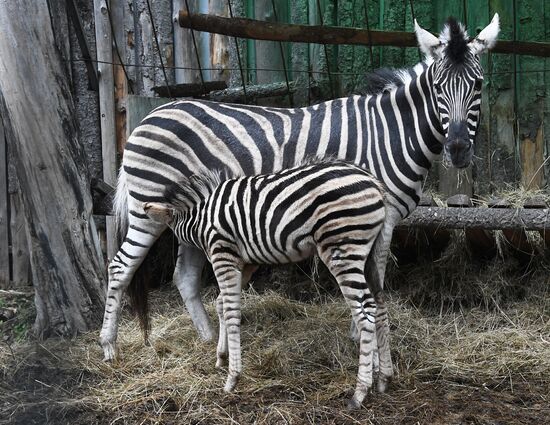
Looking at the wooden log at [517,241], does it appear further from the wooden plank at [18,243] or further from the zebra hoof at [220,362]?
the wooden plank at [18,243]

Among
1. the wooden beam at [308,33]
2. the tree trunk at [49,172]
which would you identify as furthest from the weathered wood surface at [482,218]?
the tree trunk at [49,172]

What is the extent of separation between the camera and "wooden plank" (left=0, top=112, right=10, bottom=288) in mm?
8219

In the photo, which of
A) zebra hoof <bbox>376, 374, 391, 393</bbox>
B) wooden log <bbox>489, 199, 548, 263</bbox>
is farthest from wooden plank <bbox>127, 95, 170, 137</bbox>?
zebra hoof <bbox>376, 374, 391, 393</bbox>

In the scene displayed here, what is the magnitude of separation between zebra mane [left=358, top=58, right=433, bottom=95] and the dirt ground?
1.88m

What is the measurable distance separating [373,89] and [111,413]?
10.3 ft

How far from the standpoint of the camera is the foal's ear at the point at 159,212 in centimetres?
511

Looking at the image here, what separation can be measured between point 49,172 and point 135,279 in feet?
3.89

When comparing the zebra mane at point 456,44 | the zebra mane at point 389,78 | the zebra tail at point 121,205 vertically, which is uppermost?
the zebra mane at point 456,44

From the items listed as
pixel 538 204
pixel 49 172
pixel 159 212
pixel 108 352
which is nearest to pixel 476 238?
pixel 538 204

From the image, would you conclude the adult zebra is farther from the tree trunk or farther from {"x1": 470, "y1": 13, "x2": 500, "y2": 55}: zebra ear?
the tree trunk

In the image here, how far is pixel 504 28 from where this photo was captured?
23.7 feet

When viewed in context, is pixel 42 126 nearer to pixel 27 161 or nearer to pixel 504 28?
pixel 27 161

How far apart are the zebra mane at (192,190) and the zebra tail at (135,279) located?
87cm

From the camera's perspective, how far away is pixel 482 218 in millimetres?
5980
